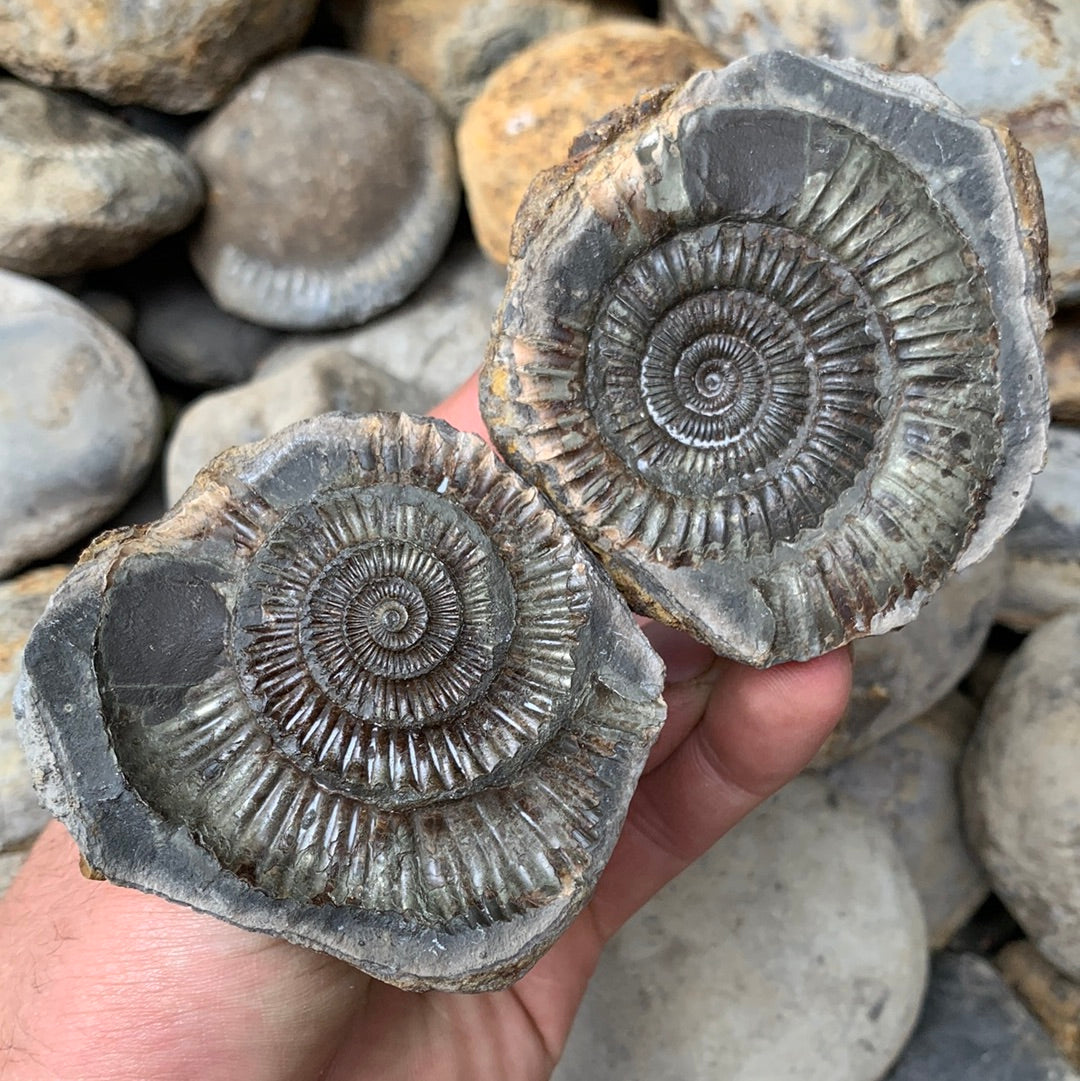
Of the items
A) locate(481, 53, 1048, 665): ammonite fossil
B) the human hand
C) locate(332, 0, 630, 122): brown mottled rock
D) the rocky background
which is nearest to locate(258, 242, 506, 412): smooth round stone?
the rocky background

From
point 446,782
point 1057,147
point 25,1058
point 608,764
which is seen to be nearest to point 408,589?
point 446,782

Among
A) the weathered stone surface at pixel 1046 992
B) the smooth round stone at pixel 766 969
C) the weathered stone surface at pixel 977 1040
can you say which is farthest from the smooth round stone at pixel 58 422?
the weathered stone surface at pixel 1046 992

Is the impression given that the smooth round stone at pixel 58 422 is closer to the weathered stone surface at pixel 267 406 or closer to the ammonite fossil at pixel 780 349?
the weathered stone surface at pixel 267 406

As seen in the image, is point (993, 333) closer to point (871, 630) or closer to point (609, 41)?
point (871, 630)

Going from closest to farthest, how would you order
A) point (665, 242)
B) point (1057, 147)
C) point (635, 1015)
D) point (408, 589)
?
1. point (408, 589)
2. point (665, 242)
3. point (1057, 147)
4. point (635, 1015)

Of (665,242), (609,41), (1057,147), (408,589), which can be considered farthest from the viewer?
(609,41)

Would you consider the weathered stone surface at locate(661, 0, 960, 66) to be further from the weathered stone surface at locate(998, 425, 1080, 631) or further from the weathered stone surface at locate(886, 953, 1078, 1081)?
the weathered stone surface at locate(886, 953, 1078, 1081)
